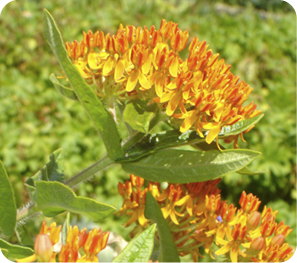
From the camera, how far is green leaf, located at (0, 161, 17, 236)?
0.75m

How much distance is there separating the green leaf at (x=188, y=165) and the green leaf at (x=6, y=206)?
27 centimetres

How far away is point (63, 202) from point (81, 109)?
233 cm

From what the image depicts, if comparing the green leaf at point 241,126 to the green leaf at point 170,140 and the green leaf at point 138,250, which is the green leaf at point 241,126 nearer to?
the green leaf at point 170,140

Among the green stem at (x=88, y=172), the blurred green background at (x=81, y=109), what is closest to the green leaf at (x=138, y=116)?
the green stem at (x=88, y=172)

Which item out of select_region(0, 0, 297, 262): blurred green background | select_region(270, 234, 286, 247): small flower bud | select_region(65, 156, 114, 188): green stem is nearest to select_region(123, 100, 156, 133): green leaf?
select_region(65, 156, 114, 188): green stem

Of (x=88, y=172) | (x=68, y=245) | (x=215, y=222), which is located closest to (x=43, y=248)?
(x=68, y=245)

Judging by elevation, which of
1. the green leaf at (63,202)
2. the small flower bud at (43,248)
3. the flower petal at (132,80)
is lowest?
the small flower bud at (43,248)

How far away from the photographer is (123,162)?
2.88 ft

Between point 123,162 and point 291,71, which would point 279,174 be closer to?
point 291,71

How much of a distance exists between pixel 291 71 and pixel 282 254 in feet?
11.1

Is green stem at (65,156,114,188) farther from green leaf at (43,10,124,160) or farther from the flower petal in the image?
the flower petal

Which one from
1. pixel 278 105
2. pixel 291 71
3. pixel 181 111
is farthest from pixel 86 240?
pixel 291 71

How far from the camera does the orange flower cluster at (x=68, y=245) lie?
631 millimetres

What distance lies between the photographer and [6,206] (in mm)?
786
